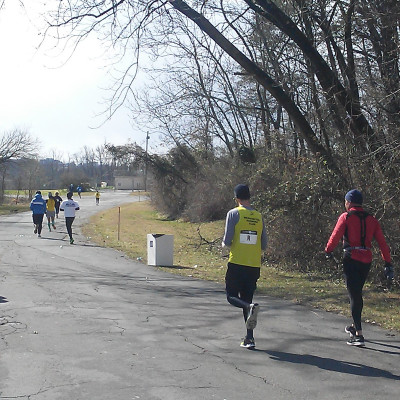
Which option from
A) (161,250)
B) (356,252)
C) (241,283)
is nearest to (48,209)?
(161,250)

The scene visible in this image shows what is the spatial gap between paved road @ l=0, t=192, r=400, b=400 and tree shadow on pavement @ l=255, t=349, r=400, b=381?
0.01 metres

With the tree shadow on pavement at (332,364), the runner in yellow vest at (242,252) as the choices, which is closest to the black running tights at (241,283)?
the runner in yellow vest at (242,252)

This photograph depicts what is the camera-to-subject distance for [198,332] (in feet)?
25.3

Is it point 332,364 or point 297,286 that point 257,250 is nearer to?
point 332,364

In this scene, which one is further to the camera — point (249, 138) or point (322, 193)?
point (249, 138)

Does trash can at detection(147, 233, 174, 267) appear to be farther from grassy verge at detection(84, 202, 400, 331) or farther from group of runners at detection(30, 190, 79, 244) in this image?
group of runners at detection(30, 190, 79, 244)

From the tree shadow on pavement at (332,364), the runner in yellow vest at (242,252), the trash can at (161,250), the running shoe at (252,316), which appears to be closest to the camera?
the tree shadow on pavement at (332,364)

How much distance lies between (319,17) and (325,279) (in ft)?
20.4

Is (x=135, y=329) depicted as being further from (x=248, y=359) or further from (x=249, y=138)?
(x=249, y=138)

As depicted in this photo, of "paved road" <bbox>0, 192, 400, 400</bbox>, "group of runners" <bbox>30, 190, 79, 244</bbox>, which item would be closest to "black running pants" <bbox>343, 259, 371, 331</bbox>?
"paved road" <bbox>0, 192, 400, 400</bbox>

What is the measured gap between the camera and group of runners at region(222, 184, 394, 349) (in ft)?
23.5

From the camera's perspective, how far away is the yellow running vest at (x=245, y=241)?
23.4 ft

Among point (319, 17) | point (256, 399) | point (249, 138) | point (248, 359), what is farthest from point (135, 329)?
point (249, 138)

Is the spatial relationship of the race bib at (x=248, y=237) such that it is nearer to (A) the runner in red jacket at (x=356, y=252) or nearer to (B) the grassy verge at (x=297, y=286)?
(A) the runner in red jacket at (x=356, y=252)
